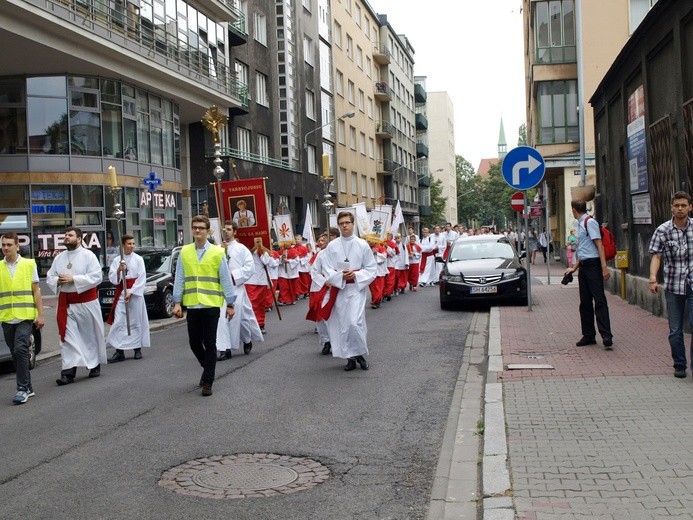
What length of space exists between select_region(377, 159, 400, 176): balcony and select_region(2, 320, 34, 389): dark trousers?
2355 inches

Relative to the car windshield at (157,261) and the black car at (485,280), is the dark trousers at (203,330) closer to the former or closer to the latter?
the black car at (485,280)

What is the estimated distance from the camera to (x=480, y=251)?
63.5ft

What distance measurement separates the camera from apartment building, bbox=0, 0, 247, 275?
75.0 ft

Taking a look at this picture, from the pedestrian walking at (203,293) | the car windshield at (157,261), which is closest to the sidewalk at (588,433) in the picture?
the pedestrian walking at (203,293)

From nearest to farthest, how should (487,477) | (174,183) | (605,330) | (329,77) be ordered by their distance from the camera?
(487,477) < (605,330) < (174,183) < (329,77)

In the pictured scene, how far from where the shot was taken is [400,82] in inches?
3130

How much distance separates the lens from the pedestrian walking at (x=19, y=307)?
9.02 m

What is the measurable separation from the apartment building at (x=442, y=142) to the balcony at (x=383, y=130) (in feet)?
159

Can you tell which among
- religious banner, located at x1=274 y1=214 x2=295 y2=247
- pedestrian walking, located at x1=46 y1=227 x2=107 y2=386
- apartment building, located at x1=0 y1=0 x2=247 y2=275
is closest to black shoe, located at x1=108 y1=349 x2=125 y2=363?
pedestrian walking, located at x1=46 y1=227 x2=107 y2=386

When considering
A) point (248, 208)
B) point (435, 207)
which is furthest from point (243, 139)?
point (435, 207)

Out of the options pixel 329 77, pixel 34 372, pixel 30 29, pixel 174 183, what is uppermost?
pixel 329 77

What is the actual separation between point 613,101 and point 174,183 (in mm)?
16837

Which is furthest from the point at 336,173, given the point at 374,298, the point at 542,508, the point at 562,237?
the point at 542,508

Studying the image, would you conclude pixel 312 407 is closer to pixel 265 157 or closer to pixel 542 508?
pixel 542 508
